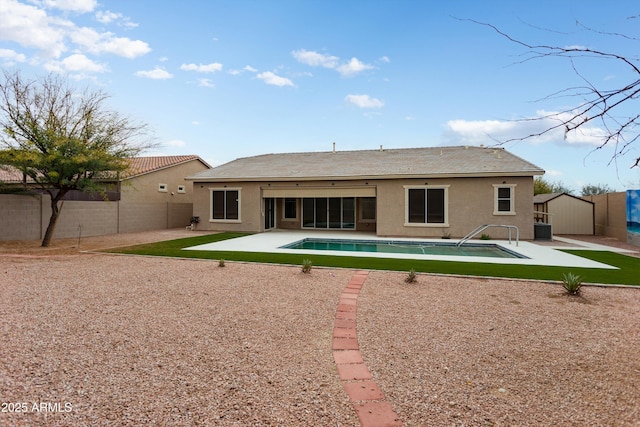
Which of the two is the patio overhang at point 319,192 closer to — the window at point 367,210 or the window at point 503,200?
the window at point 367,210

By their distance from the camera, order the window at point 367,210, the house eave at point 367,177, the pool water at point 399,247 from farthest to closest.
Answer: the window at point 367,210 < the house eave at point 367,177 < the pool water at point 399,247

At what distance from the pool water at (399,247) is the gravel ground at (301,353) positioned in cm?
637

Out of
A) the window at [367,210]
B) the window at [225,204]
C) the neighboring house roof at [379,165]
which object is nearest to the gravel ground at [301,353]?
the neighboring house roof at [379,165]

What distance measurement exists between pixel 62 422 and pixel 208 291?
14.3 ft

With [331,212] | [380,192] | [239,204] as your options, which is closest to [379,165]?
[380,192]

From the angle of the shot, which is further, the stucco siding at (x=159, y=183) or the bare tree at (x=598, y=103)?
the stucco siding at (x=159, y=183)

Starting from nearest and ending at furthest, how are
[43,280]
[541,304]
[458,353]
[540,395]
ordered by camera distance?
[540,395]
[458,353]
[541,304]
[43,280]

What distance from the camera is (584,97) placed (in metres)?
2.15

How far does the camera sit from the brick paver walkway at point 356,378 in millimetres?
2934

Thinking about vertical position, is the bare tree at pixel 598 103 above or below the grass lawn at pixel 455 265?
above

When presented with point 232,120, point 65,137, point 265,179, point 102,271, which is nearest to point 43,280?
point 102,271

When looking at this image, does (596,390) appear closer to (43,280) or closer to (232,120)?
(43,280)

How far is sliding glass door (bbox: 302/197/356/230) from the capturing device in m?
22.2

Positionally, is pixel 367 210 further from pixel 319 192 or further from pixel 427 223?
pixel 427 223
